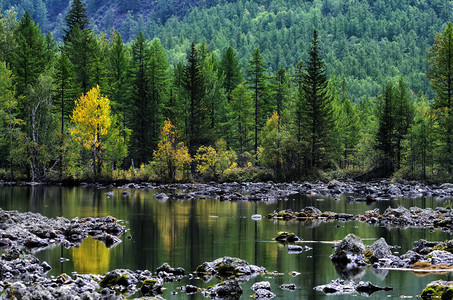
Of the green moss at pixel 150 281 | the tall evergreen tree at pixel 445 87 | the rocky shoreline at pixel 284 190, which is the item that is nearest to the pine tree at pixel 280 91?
the tall evergreen tree at pixel 445 87

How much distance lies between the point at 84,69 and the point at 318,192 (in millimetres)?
47496

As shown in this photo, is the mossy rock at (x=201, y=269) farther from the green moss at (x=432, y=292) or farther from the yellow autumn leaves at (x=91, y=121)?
the yellow autumn leaves at (x=91, y=121)

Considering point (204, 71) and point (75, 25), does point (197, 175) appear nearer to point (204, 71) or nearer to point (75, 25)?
point (204, 71)

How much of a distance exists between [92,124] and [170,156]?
11.3 meters

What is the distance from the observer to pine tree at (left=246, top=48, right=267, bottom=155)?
3762 inches

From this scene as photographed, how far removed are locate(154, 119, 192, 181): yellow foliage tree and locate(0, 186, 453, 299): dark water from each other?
22.2 m

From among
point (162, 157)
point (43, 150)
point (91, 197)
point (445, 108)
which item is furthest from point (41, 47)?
point (445, 108)

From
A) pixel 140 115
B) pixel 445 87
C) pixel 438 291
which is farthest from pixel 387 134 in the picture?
pixel 438 291

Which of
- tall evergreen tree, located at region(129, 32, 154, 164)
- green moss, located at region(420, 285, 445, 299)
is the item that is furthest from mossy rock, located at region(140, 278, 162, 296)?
tall evergreen tree, located at region(129, 32, 154, 164)

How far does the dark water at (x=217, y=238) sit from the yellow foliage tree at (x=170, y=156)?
2224cm

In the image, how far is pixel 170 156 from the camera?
75500mm

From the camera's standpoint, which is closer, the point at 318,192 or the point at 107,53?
the point at 318,192

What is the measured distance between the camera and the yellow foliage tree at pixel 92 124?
78.1 m

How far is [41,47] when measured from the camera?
9519 cm
